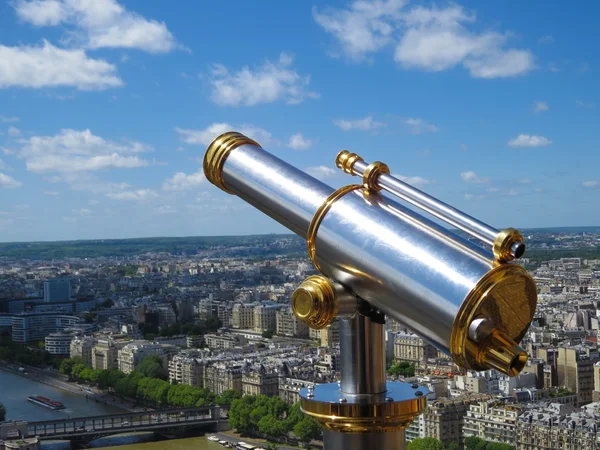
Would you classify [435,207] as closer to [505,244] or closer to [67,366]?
[505,244]

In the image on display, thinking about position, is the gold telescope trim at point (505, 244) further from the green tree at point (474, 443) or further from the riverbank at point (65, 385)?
the riverbank at point (65, 385)

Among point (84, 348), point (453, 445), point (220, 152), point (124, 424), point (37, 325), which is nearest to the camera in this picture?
point (220, 152)

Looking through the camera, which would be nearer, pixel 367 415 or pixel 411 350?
pixel 367 415

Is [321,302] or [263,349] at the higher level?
[321,302]

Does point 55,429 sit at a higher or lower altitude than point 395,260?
lower

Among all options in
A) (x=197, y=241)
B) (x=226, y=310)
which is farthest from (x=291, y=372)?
(x=197, y=241)

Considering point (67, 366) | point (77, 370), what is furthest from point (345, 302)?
point (67, 366)

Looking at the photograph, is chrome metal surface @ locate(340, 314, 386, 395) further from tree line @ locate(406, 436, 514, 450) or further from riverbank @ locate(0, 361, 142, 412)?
riverbank @ locate(0, 361, 142, 412)

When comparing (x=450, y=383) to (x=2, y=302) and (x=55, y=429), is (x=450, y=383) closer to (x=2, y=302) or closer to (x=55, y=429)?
(x=55, y=429)
